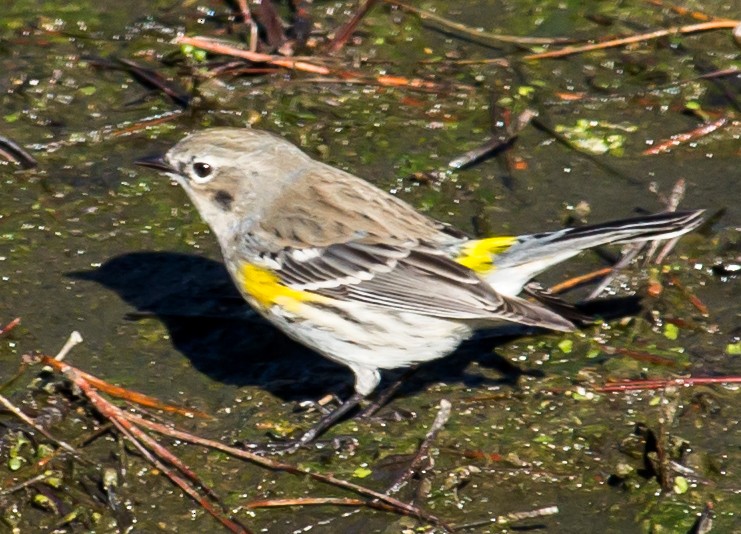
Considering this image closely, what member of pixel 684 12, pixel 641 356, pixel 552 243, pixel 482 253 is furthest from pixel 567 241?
pixel 684 12

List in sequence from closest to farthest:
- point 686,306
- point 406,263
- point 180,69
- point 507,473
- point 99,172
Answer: point 507,473 → point 406,263 → point 686,306 → point 99,172 → point 180,69

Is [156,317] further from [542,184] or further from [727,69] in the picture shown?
[727,69]

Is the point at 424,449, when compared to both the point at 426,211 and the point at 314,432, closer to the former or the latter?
the point at 314,432

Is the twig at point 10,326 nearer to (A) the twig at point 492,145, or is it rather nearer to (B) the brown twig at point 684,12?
(A) the twig at point 492,145

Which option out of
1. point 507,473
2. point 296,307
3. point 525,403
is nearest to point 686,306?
point 525,403

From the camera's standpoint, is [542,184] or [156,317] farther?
[542,184]

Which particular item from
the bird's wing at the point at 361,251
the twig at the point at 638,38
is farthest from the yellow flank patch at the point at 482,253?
the twig at the point at 638,38

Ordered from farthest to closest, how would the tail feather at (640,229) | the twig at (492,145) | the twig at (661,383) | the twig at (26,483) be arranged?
the twig at (492,145) < the twig at (661,383) < the tail feather at (640,229) < the twig at (26,483)
